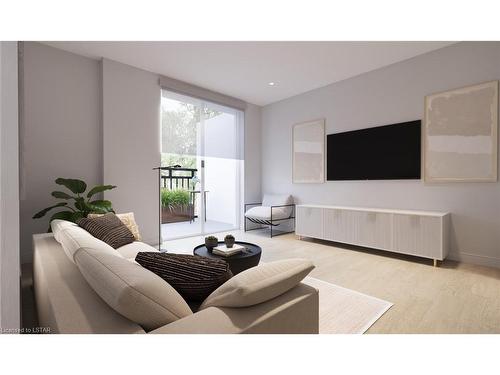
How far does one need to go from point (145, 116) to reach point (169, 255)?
3296 mm

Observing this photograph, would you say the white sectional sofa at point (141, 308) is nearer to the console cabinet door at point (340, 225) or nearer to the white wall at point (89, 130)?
the white wall at point (89, 130)

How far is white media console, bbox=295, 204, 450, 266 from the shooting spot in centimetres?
299

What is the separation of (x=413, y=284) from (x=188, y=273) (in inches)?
93.5

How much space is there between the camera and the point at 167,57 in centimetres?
342

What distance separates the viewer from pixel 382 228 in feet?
11.2

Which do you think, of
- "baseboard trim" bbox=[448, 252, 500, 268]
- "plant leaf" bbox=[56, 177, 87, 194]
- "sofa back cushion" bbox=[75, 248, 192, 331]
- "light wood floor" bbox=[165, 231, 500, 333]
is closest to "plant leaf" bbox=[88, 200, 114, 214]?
"plant leaf" bbox=[56, 177, 87, 194]

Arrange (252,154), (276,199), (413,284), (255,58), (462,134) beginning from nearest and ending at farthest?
(413,284) → (462,134) → (255,58) → (276,199) → (252,154)

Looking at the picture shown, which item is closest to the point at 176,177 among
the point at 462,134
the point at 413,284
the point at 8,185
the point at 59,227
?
the point at 59,227

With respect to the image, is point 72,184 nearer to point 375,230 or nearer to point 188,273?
point 188,273

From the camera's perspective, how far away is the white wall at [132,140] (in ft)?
11.6

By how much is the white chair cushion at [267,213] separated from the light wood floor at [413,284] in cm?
75

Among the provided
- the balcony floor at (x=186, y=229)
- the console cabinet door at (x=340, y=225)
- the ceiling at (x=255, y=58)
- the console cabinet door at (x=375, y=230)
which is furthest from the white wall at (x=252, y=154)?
the console cabinet door at (x=375, y=230)

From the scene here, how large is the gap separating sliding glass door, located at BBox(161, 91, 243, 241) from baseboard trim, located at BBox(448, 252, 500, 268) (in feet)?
12.1
